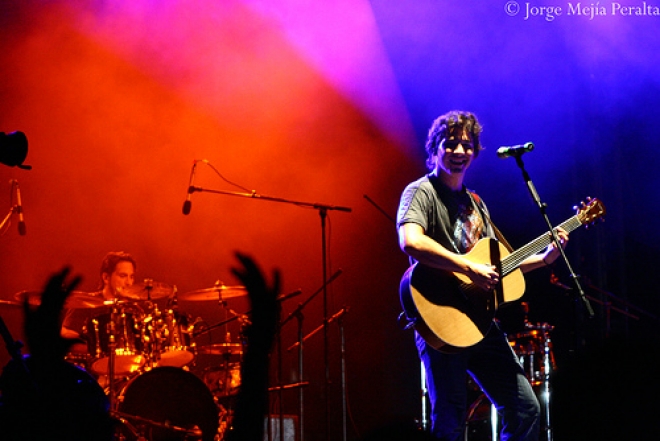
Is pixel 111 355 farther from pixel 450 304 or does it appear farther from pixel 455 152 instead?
pixel 455 152

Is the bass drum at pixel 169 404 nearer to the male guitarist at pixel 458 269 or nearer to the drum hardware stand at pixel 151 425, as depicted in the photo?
the drum hardware stand at pixel 151 425

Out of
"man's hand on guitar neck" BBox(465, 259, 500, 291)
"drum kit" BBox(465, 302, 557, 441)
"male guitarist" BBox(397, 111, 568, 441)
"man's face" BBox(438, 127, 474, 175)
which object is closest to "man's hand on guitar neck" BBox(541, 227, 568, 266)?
"male guitarist" BBox(397, 111, 568, 441)

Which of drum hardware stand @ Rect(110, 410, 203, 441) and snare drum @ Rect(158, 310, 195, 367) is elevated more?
snare drum @ Rect(158, 310, 195, 367)

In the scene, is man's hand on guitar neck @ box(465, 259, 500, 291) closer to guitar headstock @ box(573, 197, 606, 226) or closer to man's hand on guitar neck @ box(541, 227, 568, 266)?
man's hand on guitar neck @ box(541, 227, 568, 266)

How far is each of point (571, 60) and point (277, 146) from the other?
3.15m

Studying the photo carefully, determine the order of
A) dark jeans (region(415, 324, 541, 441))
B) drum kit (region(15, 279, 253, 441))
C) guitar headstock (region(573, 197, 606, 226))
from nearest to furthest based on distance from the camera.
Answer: dark jeans (region(415, 324, 541, 441)) → guitar headstock (region(573, 197, 606, 226)) → drum kit (region(15, 279, 253, 441))

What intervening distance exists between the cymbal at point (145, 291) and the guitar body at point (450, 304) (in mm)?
3056

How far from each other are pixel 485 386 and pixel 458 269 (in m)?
0.69

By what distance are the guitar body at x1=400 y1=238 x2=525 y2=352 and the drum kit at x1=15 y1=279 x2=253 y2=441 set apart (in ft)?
7.62

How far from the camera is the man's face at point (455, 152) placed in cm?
454

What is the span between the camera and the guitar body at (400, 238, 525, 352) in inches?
162

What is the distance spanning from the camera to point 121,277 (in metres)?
6.84

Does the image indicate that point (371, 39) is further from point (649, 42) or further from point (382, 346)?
point (382, 346)

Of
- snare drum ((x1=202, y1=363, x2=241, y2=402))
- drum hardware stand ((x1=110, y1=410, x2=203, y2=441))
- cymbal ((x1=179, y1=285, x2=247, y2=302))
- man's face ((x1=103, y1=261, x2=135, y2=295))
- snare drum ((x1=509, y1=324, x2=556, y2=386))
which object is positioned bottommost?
drum hardware stand ((x1=110, y1=410, x2=203, y2=441))
